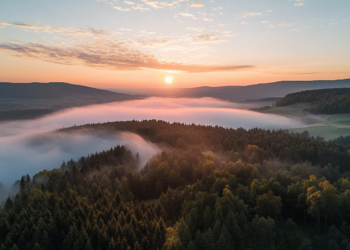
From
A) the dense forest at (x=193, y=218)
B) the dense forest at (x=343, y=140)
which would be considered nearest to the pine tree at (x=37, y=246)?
the dense forest at (x=193, y=218)

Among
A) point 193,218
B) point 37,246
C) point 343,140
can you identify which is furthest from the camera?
point 343,140

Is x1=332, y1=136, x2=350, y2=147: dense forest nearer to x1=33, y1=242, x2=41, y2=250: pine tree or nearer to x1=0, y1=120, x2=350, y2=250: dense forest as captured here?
x1=0, y1=120, x2=350, y2=250: dense forest

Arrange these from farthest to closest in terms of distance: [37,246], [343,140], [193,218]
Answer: [343,140]
[193,218]
[37,246]

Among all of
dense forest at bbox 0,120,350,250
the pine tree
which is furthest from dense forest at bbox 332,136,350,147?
the pine tree

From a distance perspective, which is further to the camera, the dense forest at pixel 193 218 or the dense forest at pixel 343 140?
the dense forest at pixel 343 140

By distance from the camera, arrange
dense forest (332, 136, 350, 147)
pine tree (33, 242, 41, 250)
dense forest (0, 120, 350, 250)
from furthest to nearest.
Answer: dense forest (332, 136, 350, 147) < dense forest (0, 120, 350, 250) < pine tree (33, 242, 41, 250)

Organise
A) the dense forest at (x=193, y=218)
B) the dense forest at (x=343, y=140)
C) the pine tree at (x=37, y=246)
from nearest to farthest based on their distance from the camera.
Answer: the pine tree at (x=37, y=246), the dense forest at (x=193, y=218), the dense forest at (x=343, y=140)

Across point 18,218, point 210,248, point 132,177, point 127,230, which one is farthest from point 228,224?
point 132,177

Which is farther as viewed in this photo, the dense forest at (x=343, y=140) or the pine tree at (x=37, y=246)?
the dense forest at (x=343, y=140)

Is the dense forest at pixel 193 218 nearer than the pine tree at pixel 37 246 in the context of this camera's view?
No

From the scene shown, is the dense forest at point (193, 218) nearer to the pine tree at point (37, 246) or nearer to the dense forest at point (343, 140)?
the pine tree at point (37, 246)

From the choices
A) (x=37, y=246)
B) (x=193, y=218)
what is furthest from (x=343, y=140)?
(x=37, y=246)

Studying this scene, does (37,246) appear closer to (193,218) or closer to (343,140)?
(193,218)

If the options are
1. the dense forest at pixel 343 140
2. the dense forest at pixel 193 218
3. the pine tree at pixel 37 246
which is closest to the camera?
the pine tree at pixel 37 246
